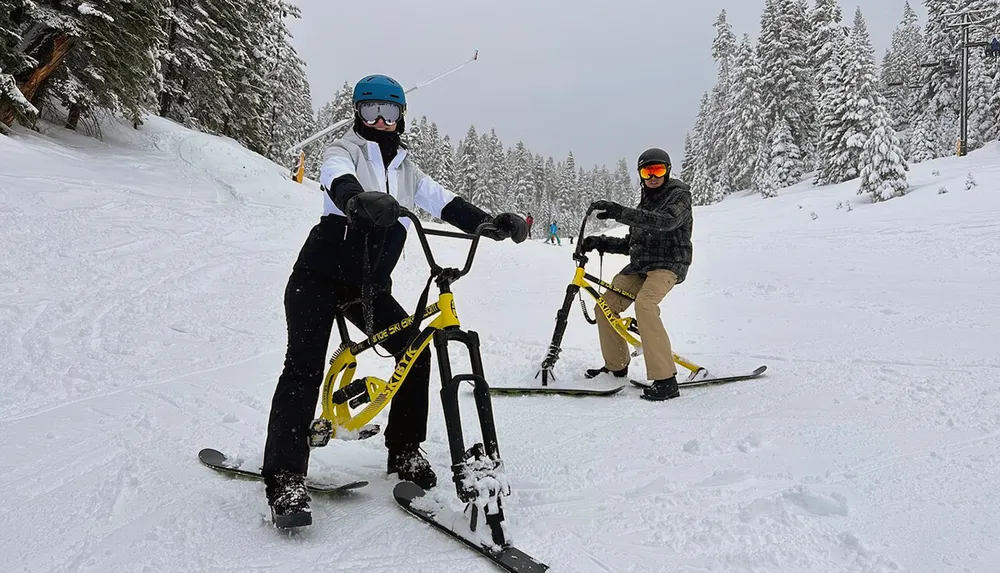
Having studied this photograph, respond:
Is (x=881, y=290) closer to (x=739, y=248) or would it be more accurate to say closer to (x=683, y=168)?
(x=739, y=248)

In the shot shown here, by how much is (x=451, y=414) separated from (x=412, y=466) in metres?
0.81

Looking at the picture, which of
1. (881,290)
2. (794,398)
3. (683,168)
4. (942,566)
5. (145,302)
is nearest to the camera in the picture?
(942,566)

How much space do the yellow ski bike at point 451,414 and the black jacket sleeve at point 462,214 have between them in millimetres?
431

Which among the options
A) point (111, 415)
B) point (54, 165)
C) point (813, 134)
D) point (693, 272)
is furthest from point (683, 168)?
point (111, 415)

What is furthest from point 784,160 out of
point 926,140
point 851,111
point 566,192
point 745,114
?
point 566,192

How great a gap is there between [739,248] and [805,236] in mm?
2262

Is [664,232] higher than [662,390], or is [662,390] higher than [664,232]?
[664,232]

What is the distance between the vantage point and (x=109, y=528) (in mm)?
2809

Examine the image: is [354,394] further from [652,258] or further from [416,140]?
[416,140]

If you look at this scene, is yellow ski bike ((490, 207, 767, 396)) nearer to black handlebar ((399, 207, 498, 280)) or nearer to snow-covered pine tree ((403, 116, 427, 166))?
black handlebar ((399, 207, 498, 280))

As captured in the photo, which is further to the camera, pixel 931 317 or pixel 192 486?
pixel 931 317

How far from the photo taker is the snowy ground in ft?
8.69

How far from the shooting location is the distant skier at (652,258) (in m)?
5.09

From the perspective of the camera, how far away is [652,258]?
5586mm
